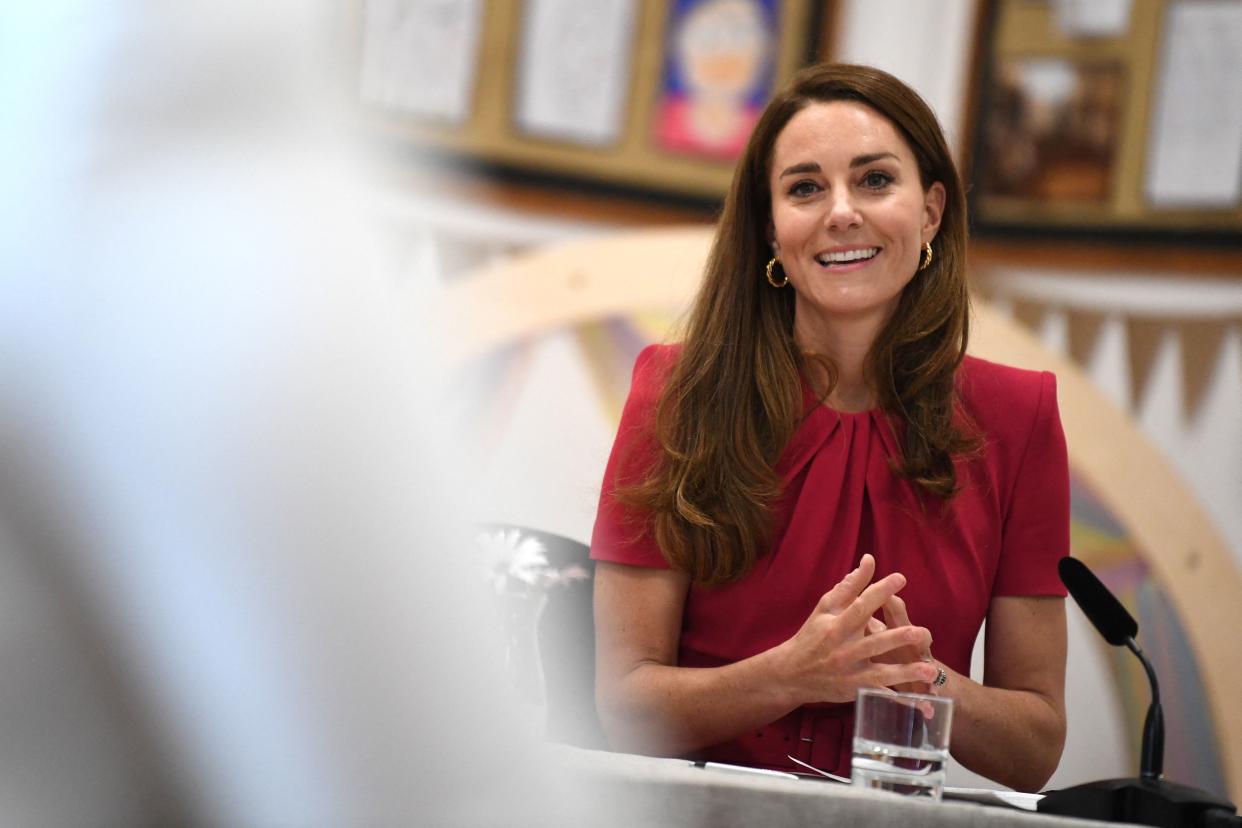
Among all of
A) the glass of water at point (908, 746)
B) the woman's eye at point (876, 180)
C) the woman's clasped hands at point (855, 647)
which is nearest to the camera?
the glass of water at point (908, 746)

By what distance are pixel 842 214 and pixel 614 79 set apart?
151cm

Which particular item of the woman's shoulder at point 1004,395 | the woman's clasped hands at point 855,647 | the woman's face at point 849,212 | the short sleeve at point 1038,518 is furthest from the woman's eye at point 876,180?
the woman's clasped hands at point 855,647

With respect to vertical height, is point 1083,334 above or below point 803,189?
below

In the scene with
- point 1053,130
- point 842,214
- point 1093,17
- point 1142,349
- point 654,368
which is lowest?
point 654,368

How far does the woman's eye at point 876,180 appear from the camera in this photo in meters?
1.91

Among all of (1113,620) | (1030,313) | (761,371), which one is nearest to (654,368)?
(761,371)

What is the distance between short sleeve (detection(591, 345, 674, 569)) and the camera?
175 centimetres

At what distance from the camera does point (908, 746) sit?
1.03 m

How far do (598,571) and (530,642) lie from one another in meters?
0.13

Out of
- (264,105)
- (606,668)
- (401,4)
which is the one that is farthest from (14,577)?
(401,4)

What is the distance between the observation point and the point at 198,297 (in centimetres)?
39

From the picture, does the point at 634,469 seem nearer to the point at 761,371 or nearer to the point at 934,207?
the point at 761,371

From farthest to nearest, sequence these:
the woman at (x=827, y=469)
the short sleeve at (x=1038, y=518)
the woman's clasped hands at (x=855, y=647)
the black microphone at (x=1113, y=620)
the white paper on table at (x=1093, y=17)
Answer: the white paper on table at (x=1093, y=17), the short sleeve at (x=1038, y=518), the woman at (x=827, y=469), the woman's clasped hands at (x=855, y=647), the black microphone at (x=1113, y=620)

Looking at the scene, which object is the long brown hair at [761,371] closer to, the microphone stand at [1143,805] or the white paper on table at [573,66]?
the microphone stand at [1143,805]
